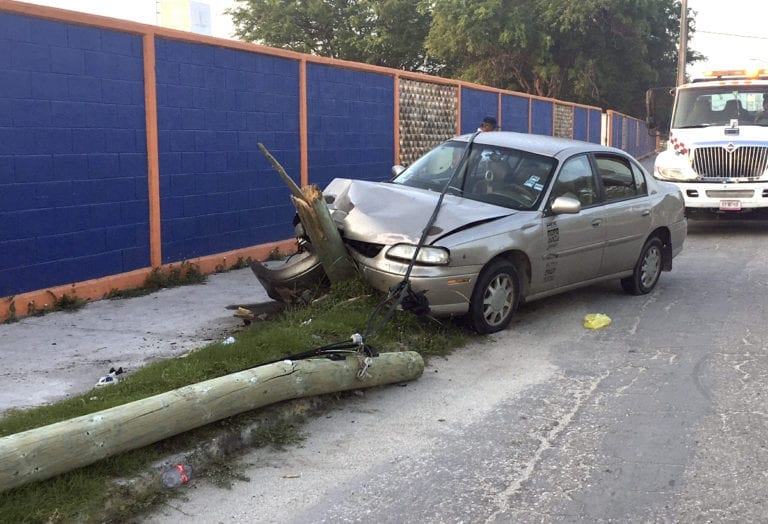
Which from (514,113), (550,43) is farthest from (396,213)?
(550,43)

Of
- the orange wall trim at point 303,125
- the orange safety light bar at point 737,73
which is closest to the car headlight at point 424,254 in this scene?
the orange wall trim at point 303,125

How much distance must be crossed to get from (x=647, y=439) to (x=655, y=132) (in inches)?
452

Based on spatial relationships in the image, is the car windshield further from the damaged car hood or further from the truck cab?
the truck cab

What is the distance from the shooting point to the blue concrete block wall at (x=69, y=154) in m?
6.98

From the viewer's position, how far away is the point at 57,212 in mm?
7418

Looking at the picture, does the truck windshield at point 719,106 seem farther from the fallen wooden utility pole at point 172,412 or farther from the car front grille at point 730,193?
the fallen wooden utility pole at point 172,412

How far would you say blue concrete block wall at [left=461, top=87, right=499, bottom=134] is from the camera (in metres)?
16.9

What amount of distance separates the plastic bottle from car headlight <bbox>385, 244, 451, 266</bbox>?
2839mm

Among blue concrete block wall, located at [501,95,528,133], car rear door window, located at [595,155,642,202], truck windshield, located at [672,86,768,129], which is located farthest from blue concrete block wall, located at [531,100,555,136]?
car rear door window, located at [595,155,642,202]

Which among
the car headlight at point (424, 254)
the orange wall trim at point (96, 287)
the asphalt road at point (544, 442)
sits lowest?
the asphalt road at point (544, 442)

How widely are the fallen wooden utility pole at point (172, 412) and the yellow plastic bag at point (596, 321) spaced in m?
2.53

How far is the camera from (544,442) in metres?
4.71

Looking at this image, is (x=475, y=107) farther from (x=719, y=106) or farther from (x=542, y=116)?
(x=542, y=116)

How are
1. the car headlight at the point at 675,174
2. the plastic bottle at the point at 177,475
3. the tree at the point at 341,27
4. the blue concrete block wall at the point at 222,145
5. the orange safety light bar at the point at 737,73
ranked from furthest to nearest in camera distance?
the tree at the point at 341,27
the orange safety light bar at the point at 737,73
the car headlight at the point at 675,174
the blue concrete block wall at the point at 222,145
the plastic bottle at the point at 177,475
